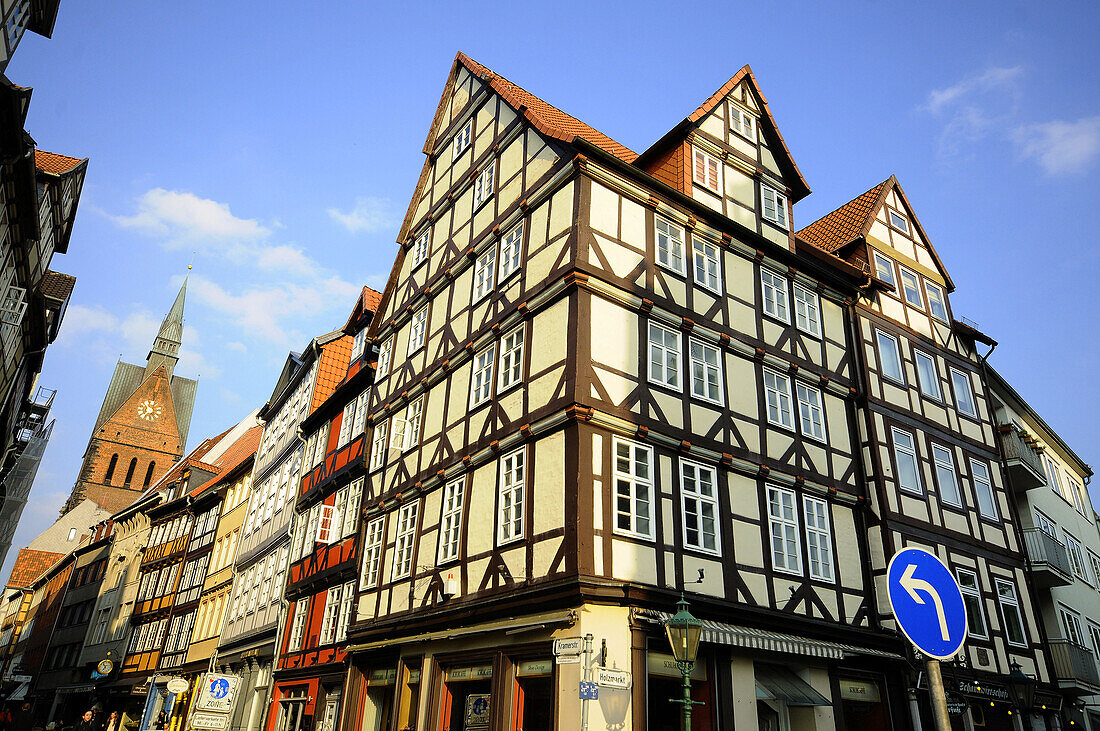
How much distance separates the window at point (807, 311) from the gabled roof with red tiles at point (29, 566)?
8713 cm

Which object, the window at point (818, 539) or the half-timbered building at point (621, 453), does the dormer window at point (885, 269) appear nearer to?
the half-timbered building at point (621, 453)

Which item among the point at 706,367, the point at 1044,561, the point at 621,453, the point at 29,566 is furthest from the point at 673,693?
the point at 29,566

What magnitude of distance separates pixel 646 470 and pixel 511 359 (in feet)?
13.1

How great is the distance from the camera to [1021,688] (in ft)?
59.5

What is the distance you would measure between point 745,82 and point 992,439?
486 inches

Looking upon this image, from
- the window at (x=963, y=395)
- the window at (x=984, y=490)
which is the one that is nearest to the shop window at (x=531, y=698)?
the window at (x=984, y=490)

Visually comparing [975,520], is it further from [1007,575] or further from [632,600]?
[632,600]

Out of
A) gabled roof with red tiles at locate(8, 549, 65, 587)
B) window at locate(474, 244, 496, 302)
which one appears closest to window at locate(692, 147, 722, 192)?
window at locate(474, 244, 496, 302)

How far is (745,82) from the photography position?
20406mm

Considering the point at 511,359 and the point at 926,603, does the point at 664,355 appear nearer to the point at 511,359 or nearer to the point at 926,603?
the point at 511,359

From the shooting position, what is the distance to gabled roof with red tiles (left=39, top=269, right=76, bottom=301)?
25.6 m

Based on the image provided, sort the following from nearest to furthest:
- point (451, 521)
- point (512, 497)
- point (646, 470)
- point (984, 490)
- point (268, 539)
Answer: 1. point (646, 470)
2. point (512, 497)
3. point (451, 521)
4. point (984, 490)
5. point (268, 539)

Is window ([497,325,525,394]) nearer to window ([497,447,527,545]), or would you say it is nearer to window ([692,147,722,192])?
window ([497,447,527,545])

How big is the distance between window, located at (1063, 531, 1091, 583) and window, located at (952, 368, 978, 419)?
8.55 meters
